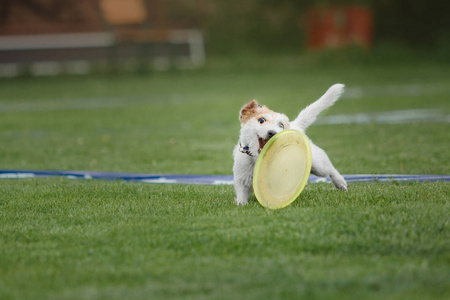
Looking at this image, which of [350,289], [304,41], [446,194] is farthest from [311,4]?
[350,289]

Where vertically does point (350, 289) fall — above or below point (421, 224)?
below

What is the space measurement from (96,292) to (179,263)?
0.61m

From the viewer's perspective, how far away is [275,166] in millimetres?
5125

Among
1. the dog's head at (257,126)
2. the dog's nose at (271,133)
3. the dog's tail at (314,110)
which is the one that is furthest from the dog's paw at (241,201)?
the dog's tail at (314,110)

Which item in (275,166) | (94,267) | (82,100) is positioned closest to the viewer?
(94,267)

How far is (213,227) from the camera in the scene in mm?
4582

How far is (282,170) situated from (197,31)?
29.4m

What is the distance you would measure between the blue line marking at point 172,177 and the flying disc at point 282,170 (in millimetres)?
1389

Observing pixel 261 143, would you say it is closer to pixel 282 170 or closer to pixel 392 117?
pixel 282 170

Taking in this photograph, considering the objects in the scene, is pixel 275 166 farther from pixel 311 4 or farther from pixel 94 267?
pixel 311 4

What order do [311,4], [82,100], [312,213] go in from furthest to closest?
[311,4] < [82,100] < [312,213]

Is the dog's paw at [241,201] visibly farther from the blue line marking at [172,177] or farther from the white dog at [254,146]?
the blue line marking at [172,177]

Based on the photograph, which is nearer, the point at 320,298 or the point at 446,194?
the point at 320,298

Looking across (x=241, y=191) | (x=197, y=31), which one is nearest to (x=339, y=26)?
(x=197, y=31)
